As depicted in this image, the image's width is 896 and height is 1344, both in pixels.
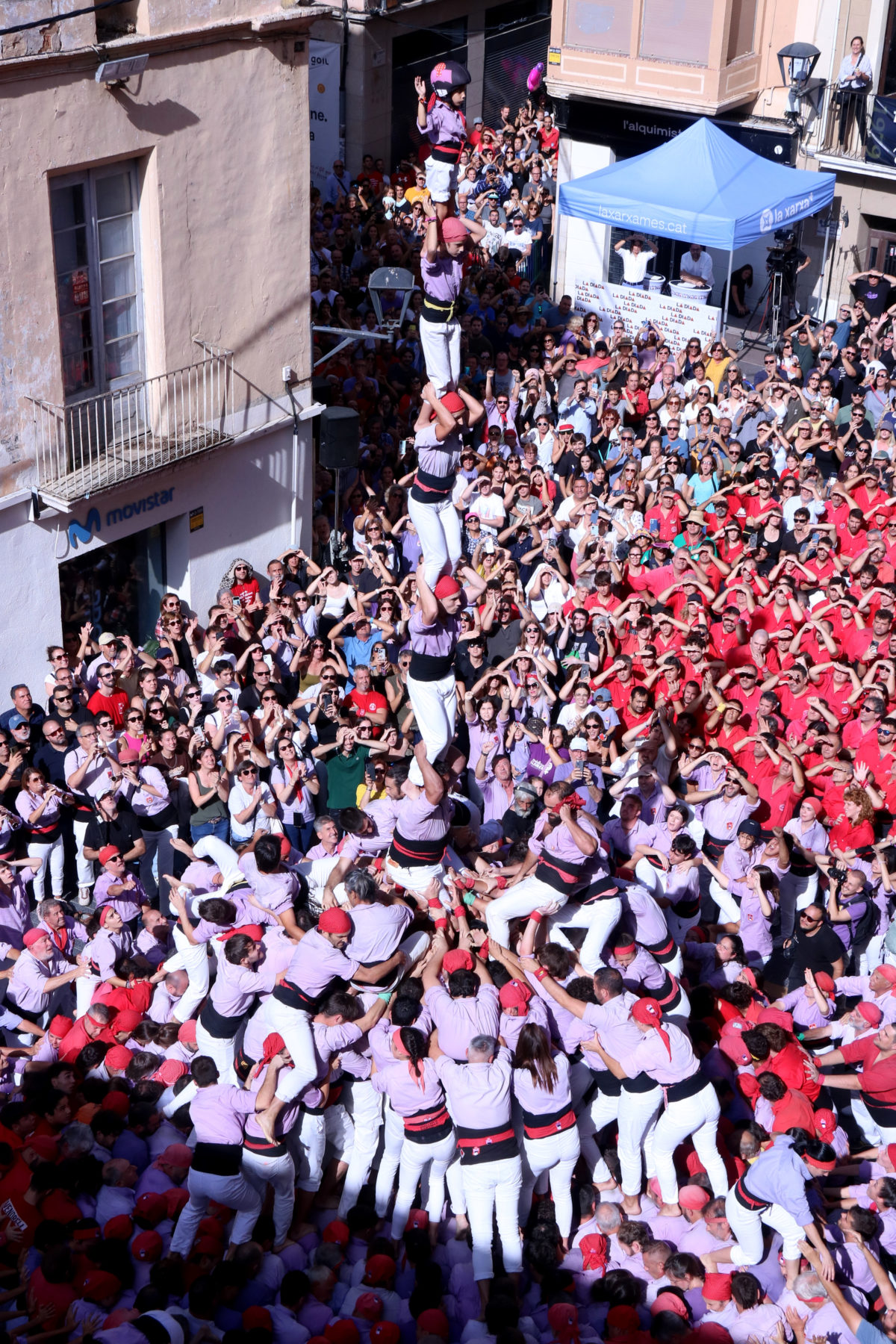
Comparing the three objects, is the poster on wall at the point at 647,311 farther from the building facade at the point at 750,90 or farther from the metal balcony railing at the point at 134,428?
the metal balcony railing at the point at 134,428

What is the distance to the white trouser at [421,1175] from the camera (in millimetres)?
8531

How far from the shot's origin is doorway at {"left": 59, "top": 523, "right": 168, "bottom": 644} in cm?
1459

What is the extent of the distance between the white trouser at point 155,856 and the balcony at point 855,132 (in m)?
16.7

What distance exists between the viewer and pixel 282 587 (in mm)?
14273

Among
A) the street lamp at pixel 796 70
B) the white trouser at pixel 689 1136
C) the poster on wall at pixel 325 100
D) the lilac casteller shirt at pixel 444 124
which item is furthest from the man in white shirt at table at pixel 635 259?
the white trouser at pixel 689 1136

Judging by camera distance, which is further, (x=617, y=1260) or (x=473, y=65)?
(x=473, y=65)

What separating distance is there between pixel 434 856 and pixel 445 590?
186cm

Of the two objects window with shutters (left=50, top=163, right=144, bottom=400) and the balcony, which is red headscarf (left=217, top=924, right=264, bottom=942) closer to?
window with shutters (left=50, top=163, right=144, bottom=400)

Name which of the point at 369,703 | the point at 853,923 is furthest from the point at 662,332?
the point at 853,923

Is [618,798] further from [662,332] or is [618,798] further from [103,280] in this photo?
[662,332]

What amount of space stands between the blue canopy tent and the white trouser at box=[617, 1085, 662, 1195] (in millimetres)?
14261

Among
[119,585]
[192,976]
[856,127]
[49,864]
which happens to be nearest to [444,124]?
[192,976]

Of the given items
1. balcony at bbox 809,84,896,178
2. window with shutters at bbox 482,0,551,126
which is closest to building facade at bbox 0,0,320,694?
balcony at bbox 809,84,896,178

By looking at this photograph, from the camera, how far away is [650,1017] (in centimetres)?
832
